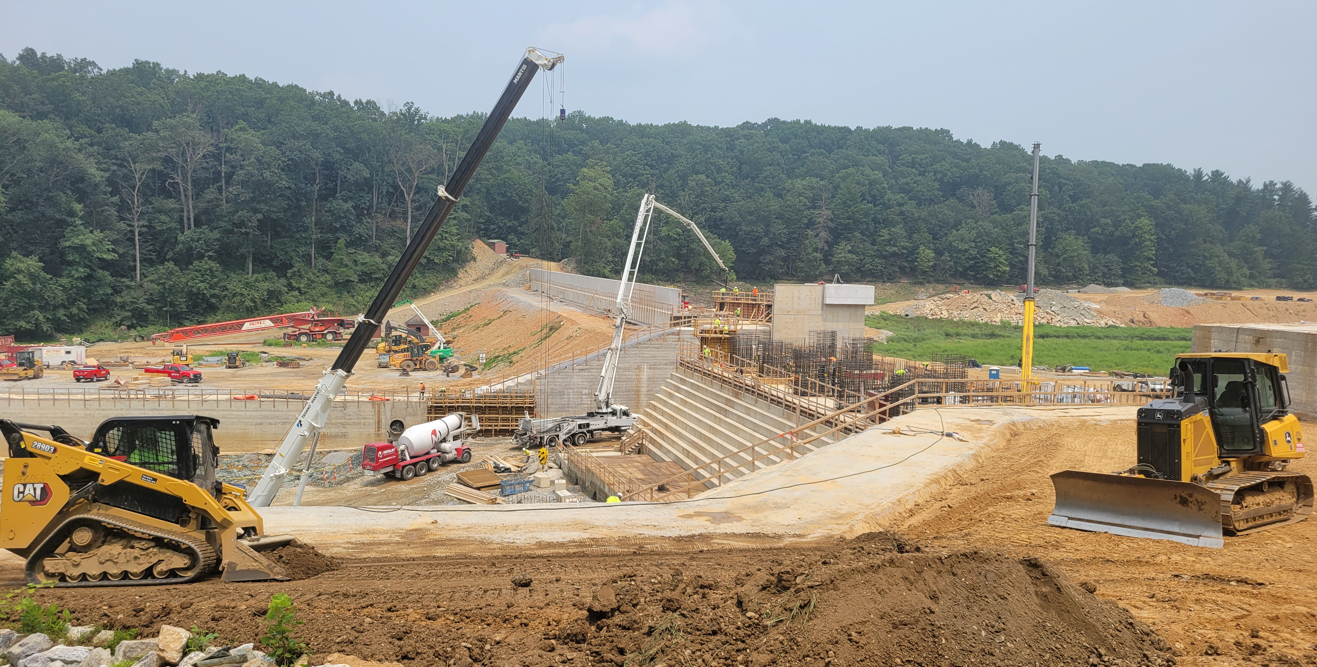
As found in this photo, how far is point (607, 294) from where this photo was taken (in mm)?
50000

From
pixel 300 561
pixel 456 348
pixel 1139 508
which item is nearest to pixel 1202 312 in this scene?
pixel 456 348

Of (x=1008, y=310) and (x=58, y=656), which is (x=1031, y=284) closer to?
(x=58, y=656)

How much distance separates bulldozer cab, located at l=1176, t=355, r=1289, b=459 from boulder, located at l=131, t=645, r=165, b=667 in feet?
39.8

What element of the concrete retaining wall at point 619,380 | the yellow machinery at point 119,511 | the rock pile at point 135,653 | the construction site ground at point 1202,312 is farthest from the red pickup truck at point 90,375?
the construction site ground at point 1202,312

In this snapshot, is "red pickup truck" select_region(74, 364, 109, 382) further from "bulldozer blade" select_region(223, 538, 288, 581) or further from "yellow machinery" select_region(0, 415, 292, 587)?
"bulldozer blade" select_region(223, 538, 288, 581)

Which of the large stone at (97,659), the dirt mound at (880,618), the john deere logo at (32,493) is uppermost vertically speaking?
the john deere logo at (32,493)

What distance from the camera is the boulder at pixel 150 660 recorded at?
19.8 feet

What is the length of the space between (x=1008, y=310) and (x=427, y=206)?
59.9m

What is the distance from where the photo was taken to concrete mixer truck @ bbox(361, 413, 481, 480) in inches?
963

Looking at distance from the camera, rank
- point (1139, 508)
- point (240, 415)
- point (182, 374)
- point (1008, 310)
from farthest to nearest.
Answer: point (1008, 310)
point (182, 374)
point (240, 415)
point (1139, 508)

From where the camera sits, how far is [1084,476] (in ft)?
33.3

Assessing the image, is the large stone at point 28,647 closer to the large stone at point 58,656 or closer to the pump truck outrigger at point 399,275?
the large stone at point 58,656

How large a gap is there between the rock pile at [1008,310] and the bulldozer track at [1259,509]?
58416 millimetres

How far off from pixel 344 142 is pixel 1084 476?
8041 cm
